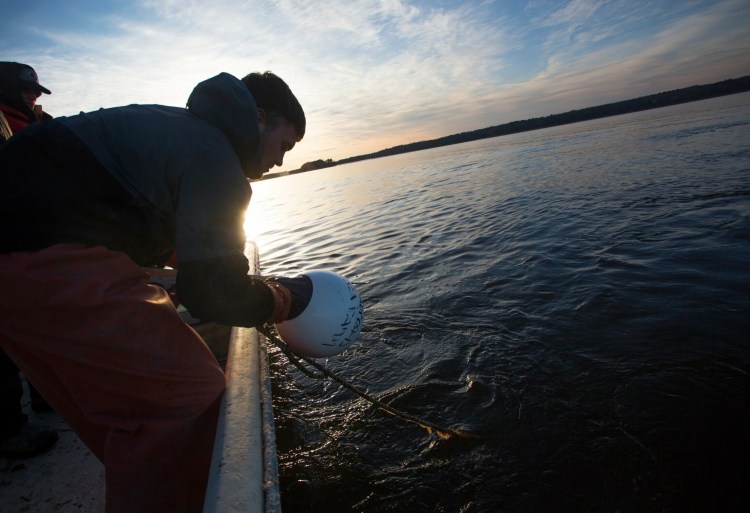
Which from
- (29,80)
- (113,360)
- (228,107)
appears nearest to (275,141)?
(228,107)

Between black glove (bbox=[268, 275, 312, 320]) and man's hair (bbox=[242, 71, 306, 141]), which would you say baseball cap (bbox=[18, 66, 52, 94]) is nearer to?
man's hair (bbox=[242, 71, 306, 141])

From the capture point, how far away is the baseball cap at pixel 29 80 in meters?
4.02

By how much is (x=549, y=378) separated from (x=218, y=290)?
127 inches

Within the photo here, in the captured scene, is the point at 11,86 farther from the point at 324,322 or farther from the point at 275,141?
the point at 324,322

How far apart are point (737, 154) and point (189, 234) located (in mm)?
17800

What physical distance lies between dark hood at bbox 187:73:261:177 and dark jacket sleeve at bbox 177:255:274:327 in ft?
2.28

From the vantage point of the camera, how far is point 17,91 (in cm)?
403

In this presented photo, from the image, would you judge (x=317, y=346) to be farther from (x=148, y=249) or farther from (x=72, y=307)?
(x=72, y=307)

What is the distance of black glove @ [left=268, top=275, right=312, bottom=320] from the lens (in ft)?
8.62

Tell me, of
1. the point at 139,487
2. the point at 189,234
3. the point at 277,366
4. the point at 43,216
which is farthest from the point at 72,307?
the point at 277,366

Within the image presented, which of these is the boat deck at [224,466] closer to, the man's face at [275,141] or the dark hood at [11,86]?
the man's face at [275,141]

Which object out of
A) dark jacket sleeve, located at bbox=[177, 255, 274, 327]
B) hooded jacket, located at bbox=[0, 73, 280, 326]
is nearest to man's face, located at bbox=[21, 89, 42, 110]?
hooded jacket, located at bbox=[0, 73, 280, 326]

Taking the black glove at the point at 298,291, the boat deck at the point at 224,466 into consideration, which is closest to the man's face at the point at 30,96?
the boat deck at the point at 224,466

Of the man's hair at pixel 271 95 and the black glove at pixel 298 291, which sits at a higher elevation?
the man's hair at pixel 271 95
